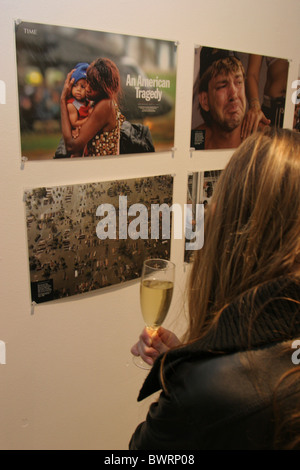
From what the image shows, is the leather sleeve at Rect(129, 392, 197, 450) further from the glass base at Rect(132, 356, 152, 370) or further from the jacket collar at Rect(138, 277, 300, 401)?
the glass base at Rect(132, 356, 152, 370)

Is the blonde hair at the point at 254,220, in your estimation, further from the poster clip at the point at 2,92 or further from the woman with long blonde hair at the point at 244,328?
the poster clip at the point at 2,92

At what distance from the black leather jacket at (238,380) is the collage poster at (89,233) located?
798 mm

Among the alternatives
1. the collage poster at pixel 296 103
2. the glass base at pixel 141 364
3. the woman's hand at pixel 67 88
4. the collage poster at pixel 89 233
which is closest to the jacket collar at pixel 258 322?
the glass base at pixel 141 364

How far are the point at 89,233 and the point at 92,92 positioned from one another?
0.49 m

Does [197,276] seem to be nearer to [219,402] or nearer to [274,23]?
[219,402]

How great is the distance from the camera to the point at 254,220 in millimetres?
798

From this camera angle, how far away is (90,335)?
1.63 metres

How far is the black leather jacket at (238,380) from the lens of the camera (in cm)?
64

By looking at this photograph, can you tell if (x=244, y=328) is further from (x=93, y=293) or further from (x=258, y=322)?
(x=93, y=293)

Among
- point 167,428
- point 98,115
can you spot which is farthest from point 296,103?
point 167,428

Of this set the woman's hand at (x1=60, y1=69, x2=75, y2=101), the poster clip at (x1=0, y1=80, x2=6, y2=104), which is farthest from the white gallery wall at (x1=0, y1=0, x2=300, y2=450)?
the woman's hand at (x1=60, y1=69, x2=75, y2=101)

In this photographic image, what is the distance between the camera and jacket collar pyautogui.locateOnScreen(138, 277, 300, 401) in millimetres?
661

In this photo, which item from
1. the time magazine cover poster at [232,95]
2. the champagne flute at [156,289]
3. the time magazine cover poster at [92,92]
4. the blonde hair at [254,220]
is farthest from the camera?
the time magazine cover poster at [232,95]
